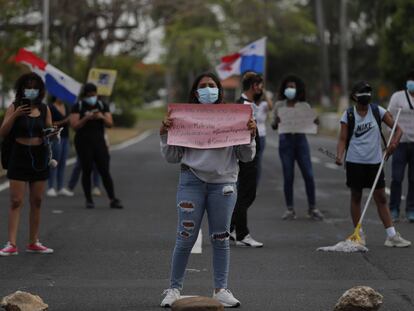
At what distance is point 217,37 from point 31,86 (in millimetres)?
59570

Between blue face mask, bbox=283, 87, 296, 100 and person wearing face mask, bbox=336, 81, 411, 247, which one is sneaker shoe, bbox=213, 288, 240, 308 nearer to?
person wearing face mask, bbox=336, 81, 411, 247

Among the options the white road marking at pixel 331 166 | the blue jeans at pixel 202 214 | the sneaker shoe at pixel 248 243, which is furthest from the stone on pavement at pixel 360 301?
the white road marking at pixel 331 166

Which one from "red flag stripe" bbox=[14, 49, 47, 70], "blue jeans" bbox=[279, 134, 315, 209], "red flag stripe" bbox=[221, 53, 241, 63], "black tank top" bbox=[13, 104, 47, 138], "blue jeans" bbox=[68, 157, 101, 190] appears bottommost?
"blue jeans" bbox=[68, 157, 101, 190]

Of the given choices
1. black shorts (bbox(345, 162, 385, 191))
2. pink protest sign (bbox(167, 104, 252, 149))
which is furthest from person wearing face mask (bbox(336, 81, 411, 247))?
pink protest sign (bbox(167, 104, 252, 149))

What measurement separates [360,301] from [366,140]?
12.3ft

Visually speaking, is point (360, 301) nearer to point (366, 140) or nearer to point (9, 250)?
point (366, 140)

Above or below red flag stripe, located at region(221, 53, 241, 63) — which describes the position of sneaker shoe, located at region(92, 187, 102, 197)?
below

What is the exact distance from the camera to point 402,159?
502 inches

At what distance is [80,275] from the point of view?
29.2ft

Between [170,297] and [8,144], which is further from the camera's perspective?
[8,144]

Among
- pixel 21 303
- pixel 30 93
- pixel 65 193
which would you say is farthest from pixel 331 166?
pixel 21 303

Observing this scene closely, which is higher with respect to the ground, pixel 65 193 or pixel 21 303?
pixel 21 303

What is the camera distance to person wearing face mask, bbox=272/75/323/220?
13.1 metres

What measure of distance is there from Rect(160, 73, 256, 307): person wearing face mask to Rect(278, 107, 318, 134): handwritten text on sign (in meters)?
5.63
